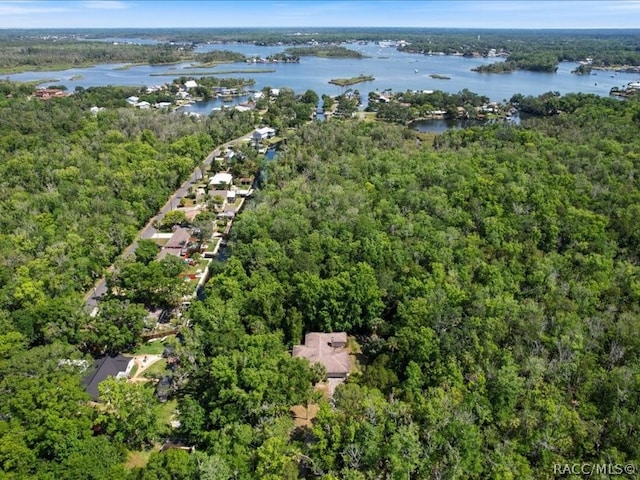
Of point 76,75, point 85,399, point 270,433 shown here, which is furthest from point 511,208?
point 76,75

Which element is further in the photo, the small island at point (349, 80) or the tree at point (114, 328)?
the small island at point (349, 80)

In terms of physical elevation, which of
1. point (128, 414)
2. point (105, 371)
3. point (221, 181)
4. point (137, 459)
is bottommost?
point (137, 459)

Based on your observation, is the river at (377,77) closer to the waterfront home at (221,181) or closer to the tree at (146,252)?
the waterfront home at (221,181)

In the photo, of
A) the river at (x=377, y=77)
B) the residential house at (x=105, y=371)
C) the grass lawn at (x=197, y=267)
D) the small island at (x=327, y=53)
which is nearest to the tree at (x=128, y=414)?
the residential house at (x=105, y=371)

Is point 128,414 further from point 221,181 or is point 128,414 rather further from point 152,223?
point 221,181

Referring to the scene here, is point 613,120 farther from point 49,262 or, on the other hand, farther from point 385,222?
point 49,262

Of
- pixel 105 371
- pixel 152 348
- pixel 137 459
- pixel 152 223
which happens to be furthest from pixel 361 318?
pixel 152 223

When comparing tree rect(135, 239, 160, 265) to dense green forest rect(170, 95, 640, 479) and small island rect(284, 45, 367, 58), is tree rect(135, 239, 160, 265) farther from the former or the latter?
small island rect(284, 45, 367, 58)
